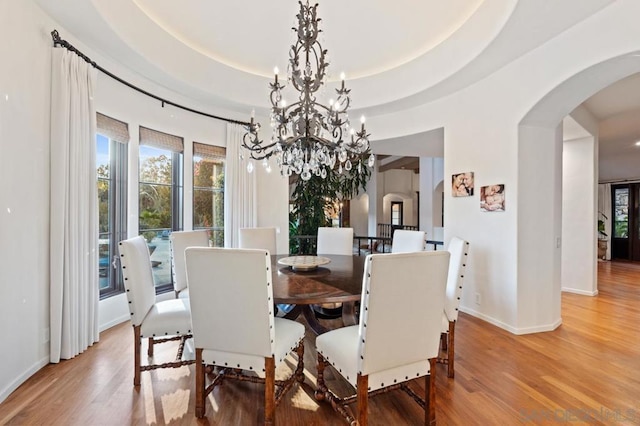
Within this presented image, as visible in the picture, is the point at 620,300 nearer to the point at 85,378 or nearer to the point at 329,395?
the point at 329,395

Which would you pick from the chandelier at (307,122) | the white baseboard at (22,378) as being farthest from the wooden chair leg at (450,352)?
the white baseboard at (22,378)

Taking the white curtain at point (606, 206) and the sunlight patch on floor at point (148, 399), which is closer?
the sunlight patch on floor at point (148, 399)

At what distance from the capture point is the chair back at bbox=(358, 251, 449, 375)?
1.59 m

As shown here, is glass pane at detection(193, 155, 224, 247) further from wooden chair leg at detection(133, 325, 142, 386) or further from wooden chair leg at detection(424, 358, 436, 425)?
wooden chair leg at detection(424, 358, 436, 425)

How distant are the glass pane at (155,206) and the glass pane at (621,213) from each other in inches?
471

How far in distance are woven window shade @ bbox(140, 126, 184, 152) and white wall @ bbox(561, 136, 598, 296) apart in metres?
6.23

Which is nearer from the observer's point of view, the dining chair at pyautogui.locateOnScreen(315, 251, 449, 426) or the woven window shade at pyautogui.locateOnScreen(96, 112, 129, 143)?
the dining chair at pyautogui.locateOnScreen(315, 251, 449, 426)

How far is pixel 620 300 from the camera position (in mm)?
4516

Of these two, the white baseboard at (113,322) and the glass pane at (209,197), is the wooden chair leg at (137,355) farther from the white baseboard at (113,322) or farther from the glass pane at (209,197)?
the glass pane at (209,197)

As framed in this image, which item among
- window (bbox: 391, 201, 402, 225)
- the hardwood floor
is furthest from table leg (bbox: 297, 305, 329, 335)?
window (bbox: 391, 201, 402, 225)

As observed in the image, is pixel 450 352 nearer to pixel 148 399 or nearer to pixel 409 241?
pixel 409 241

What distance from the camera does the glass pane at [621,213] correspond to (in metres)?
8.79

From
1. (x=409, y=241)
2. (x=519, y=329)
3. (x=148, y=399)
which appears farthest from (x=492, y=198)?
(x=148, y=399)

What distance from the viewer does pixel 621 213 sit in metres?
8.91
